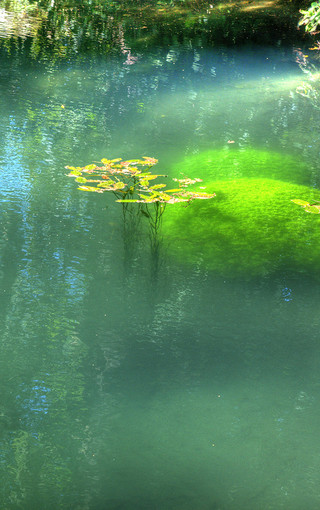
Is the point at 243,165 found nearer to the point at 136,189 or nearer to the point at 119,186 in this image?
the point at 136,189

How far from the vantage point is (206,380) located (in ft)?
5.82

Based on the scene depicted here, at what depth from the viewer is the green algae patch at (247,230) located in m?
2.43

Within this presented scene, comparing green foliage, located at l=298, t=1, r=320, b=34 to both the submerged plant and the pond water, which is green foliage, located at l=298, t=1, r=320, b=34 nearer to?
the pond water

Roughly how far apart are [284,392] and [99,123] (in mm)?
2660

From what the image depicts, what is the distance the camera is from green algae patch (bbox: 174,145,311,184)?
3.27 meters

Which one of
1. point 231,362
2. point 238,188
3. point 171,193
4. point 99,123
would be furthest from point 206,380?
point 99,123

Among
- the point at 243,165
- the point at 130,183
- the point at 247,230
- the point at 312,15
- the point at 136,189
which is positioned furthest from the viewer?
the point at 312,15

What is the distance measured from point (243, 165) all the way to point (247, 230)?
0.87 metres

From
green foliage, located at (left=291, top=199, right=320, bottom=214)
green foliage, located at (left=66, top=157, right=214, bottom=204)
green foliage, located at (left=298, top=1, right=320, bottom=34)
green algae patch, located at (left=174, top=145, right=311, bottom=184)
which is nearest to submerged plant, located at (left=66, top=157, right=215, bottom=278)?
green foliage, located at (left=66, top=157, right=214, bottom=204)

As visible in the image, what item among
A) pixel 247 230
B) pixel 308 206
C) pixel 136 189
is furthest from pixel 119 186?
pixel 308 206

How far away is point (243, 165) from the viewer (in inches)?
135

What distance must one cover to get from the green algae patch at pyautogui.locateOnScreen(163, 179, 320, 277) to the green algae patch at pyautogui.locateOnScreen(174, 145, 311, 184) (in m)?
0.12

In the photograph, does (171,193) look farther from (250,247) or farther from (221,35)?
(221,35)

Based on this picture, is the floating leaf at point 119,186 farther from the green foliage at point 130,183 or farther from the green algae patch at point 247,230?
the green algae patch at point 247,230
